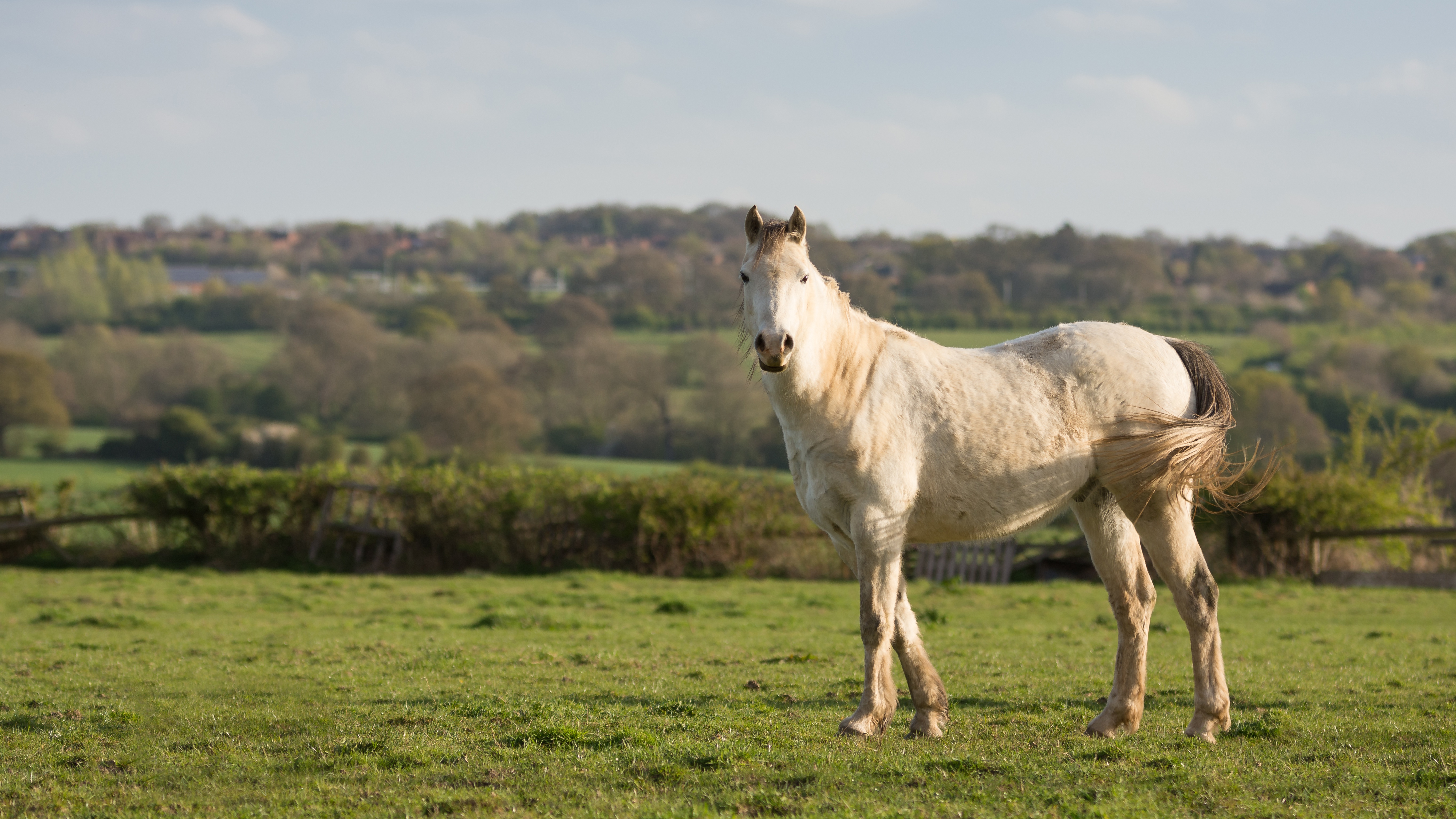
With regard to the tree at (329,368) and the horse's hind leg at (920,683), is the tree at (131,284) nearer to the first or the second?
the tree at (329,368)

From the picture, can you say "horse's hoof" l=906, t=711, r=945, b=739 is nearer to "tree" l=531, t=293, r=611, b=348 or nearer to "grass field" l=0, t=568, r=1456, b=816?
"grass field" l=0, t=568, r=1456, b=816

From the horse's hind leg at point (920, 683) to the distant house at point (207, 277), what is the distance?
106 m

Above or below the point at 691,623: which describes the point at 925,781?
above

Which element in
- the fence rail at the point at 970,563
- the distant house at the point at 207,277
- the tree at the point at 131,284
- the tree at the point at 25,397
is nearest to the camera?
the fence rail at the point at 970,563

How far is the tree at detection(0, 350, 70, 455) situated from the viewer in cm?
5903

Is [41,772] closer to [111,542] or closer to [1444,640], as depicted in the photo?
[1444,640]

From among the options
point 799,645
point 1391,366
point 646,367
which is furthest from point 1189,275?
point 799,645

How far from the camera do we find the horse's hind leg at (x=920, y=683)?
5961 millimetres

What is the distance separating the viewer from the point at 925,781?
16.0 feet

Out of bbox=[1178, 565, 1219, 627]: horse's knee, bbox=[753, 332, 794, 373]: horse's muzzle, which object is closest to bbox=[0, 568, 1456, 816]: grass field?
bbox=[1178, 565, 1219, 627]: horse's knee

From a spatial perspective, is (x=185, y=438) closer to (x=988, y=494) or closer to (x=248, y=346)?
(x=248, y=346)

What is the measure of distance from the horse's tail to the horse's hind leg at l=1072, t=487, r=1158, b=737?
11.8 inches

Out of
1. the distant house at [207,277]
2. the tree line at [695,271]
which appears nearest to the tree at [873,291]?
the tree line at [695,271]

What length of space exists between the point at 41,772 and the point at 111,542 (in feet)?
62.3
